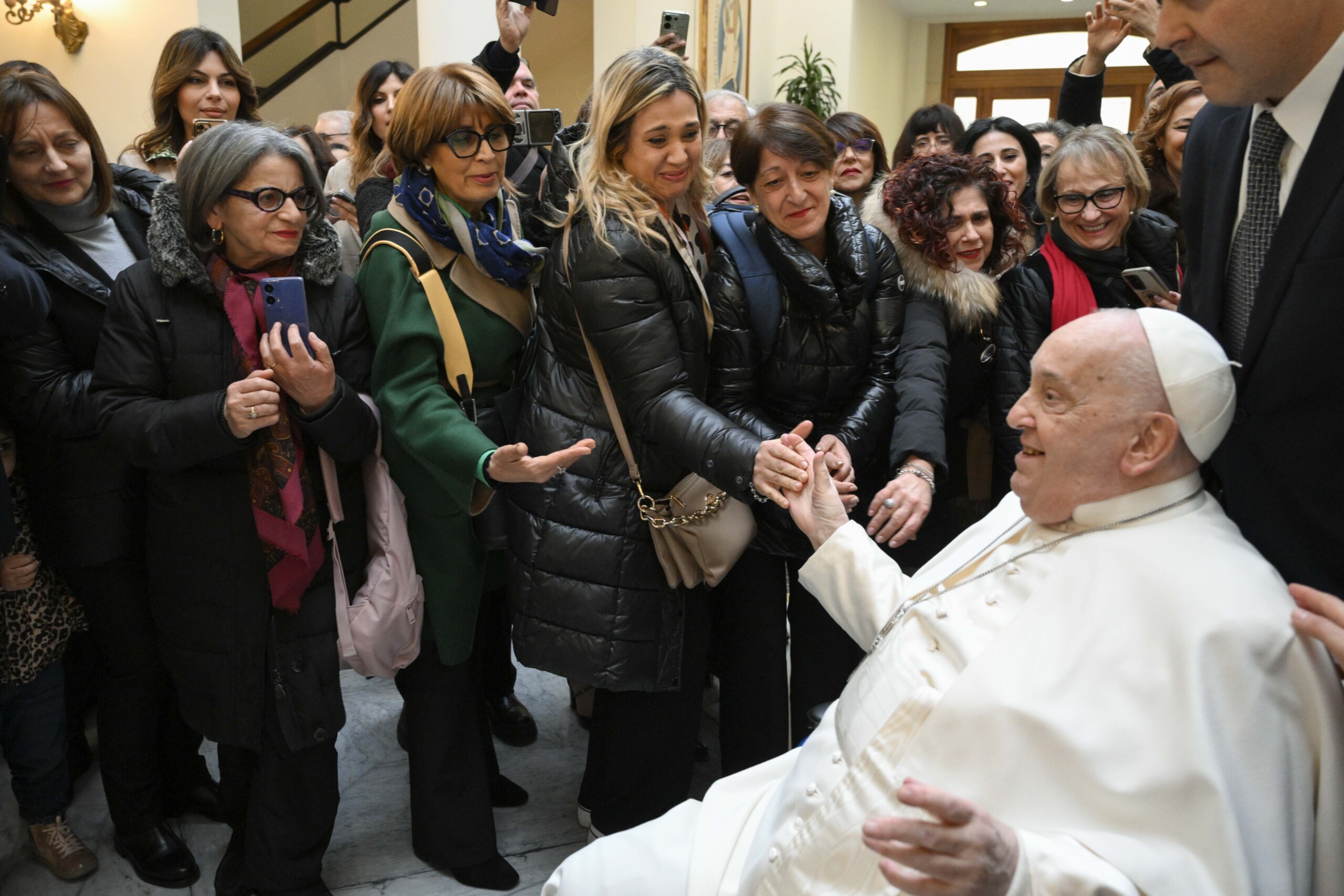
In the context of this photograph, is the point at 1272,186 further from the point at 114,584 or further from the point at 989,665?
the point at 114,584

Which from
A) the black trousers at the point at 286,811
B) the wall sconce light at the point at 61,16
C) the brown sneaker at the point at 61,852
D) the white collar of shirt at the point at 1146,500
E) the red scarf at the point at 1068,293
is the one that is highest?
the wall sconce light at the point at 61,16

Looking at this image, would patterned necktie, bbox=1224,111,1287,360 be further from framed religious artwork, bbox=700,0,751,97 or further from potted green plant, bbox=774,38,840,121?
potted green plant, bbox=774,38,840,121

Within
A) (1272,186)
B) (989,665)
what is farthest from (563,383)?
(1272,186)

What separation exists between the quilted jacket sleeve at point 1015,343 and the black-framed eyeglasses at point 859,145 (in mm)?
1234

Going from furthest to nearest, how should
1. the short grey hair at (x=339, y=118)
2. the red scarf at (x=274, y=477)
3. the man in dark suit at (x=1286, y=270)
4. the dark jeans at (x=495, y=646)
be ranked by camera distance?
the short grey hair at (x=339, y=118)
the dark jeans at (x=495, y=646)
the red scarf at (x=274, y=477)
the man in dark suit at (x=1286, y=270)

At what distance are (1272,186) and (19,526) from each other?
2745 millimetres

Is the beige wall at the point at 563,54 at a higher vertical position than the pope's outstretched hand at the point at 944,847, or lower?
higher

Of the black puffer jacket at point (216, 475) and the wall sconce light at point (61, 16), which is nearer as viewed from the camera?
the black puffer jacket at point (216, 475)

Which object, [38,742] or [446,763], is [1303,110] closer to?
[446,763]

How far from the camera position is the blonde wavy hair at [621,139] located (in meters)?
2.35

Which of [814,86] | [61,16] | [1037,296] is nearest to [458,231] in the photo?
[1037,296]

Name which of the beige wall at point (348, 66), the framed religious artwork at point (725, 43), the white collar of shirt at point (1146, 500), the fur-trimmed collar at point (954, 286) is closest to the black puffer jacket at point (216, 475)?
the fur-trimmed collar at point (954, 286)

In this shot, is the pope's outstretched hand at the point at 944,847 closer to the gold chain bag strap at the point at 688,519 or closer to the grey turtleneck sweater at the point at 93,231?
the gold chain bag strap at the point at 688,519

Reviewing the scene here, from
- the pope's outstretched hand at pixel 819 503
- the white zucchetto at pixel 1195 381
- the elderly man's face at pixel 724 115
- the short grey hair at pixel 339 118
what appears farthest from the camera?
the short grey hair at pixel 339 118
